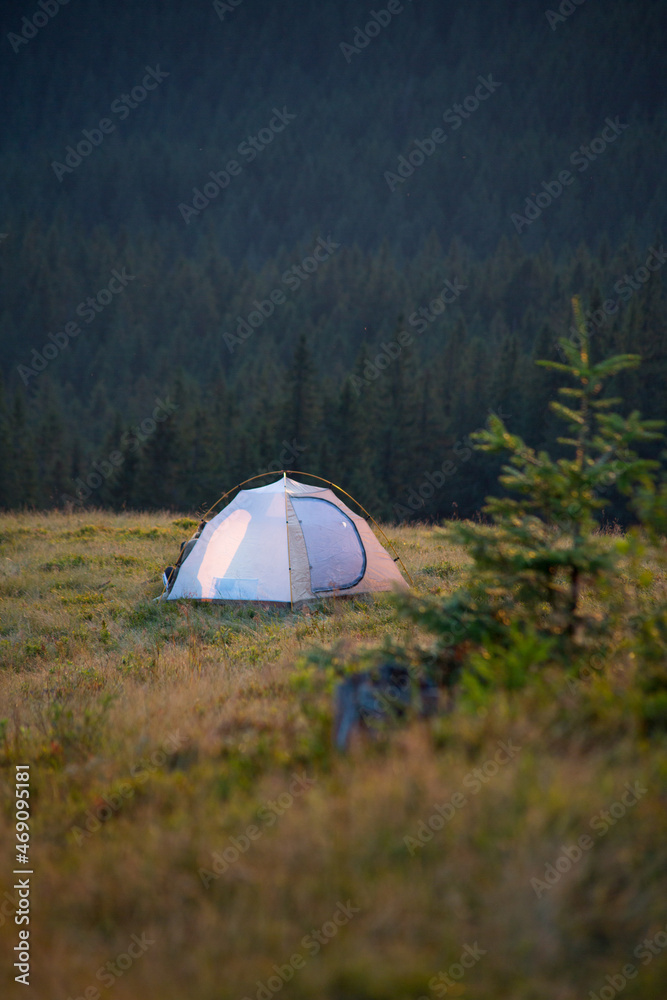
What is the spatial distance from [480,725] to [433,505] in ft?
119

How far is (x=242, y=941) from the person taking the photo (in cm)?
213

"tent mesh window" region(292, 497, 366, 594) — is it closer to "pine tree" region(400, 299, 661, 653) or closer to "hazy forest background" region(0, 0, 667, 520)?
"pine tree" region(400, 299, 661, 653)

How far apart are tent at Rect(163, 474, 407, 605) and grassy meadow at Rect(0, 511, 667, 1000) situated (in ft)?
17.3

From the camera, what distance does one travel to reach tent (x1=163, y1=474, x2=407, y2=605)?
9.24 metres

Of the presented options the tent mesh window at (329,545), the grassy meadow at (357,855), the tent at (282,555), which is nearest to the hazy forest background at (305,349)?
the tent at (282,555)

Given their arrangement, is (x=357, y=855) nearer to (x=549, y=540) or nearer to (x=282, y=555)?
(x=549, y=540)

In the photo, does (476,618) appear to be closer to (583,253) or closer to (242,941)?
(242,941)

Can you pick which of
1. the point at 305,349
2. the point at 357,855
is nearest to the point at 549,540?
the point at 357,855

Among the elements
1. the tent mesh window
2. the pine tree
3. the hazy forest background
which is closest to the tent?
the tent mesh window

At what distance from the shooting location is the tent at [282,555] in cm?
924

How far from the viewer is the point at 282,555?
9367mm

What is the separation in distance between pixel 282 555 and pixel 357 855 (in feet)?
23.2

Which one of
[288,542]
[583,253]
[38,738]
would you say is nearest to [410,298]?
[583,253]

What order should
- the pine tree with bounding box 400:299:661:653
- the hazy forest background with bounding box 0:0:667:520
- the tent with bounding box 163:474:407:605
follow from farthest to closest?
the hazy forest background with bounding box 0:0:667:520, the tent with bounding box 163:474:407:605, the pine tree with bounding box 400:299:661:653
